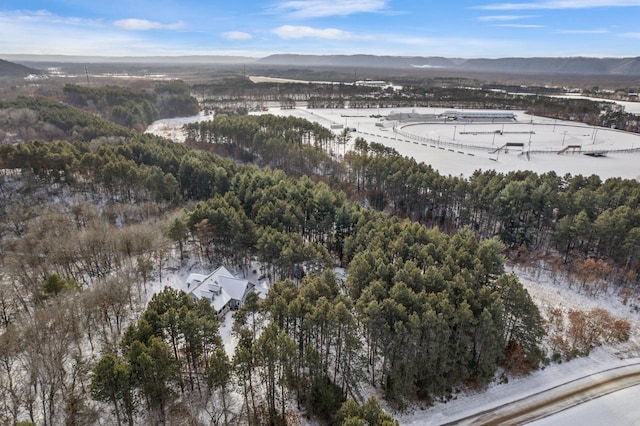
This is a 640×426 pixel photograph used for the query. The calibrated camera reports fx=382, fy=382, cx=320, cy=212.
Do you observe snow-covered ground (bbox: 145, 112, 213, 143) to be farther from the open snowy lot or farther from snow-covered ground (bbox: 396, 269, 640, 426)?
snow-covered ground (bbox: 396, 269, 640, 426)

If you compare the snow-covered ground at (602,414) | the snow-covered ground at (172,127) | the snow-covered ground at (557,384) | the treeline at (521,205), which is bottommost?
the snow-covered ground at (602,414)

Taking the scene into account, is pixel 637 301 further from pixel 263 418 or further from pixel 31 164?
pixel 31 164

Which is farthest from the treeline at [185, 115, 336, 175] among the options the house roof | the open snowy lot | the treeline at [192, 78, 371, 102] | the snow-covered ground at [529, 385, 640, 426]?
Result: the treeline at [192, 78, 371, 102]

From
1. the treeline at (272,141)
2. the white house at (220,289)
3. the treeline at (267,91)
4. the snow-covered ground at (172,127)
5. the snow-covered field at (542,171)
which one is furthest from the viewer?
the treeline at (267,91)

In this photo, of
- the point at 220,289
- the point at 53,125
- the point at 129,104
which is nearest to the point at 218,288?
the point at 220,289

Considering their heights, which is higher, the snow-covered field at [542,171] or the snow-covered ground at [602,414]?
the snow-covered field at [542,171]

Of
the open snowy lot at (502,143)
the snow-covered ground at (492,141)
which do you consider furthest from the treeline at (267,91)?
the open snowy lot at (502,143)

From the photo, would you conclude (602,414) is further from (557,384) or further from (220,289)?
(220,289)

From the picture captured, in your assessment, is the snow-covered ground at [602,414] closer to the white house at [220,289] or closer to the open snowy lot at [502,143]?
the white house at [220,289]
